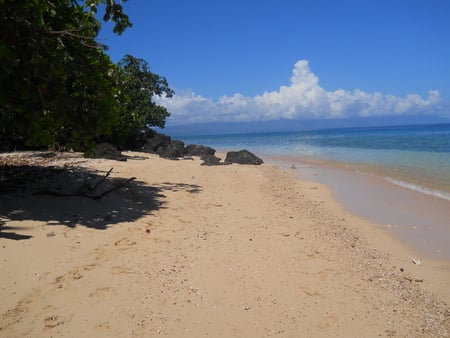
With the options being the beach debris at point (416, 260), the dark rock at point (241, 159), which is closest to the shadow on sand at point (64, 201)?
the beach debris at point (416, 260)

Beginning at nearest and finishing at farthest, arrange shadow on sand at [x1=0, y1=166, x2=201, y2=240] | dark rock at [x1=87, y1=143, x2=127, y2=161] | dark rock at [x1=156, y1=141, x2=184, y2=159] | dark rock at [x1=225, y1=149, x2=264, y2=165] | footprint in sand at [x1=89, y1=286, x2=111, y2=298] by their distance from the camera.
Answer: footprint in sand at [x1=89, y1=286, x2=111, y2=298], shadow on sand at [x1=0, y1=166, x2=201, y2=240], dark rock at [x1=87, y1=143, x2=127, y2=161], dark rock at [x1=225, y1=149, x2=264, y2=165], dark rock at [x1=156, y1=141, x2=184, y2=159]

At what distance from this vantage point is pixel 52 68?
18.2ft

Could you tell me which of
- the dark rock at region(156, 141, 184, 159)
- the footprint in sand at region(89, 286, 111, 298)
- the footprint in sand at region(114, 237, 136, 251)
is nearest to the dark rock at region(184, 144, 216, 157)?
the dark rock at region(156, 141, 184, 159)

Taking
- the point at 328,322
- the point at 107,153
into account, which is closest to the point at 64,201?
the point at 328,322

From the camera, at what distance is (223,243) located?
533 cm

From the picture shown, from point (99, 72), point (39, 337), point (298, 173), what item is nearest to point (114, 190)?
point (99, 72)

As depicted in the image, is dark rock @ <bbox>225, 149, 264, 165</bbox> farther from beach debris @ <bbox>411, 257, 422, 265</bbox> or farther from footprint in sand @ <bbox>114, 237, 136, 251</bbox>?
footprint in sand @ <bbox>114, 237, 136, 251</bbox>

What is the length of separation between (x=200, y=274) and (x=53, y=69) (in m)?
3.95

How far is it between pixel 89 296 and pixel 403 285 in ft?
12.0

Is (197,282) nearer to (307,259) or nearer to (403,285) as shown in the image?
(307,259)

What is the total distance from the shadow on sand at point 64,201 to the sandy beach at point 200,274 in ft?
0.11

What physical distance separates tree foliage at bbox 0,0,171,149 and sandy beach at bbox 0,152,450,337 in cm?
144

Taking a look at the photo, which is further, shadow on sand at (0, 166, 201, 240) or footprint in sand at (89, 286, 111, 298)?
shadow on sand at (0, 166, 201, 240)

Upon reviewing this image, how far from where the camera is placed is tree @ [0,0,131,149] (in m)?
5.43
